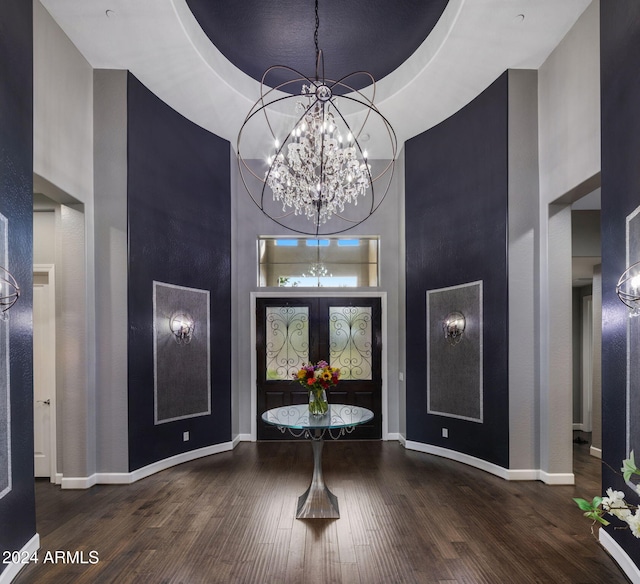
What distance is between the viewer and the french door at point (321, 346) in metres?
6.81

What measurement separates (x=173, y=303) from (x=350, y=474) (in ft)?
9.20

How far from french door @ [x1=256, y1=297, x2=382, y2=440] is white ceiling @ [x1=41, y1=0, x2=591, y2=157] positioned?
8.84 feet

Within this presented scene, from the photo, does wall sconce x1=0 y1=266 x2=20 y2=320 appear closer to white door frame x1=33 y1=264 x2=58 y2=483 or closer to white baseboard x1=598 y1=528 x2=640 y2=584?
white door frame x1=33 y1=264 x2=58 y2=483

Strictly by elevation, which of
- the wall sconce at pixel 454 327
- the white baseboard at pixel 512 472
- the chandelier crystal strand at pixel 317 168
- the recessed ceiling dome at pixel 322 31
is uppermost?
the recessed ceiling dome at pixel 322 31

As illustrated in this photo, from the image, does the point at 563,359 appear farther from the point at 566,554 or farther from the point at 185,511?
the point at 185,511

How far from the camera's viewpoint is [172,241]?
5473mm

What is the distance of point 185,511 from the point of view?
160 inches

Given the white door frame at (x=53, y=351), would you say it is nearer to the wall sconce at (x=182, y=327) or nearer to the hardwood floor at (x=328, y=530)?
the hardwood floor at (x=328, y=530)

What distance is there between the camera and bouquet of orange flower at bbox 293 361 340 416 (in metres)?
4.06

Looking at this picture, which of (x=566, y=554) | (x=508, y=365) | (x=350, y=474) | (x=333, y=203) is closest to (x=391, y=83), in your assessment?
(x=333, y=203)

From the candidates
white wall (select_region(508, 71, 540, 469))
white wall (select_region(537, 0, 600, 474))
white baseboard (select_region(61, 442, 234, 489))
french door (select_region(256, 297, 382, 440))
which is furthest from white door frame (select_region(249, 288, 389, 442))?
white wall (select_region(537, 0, 600, 474))

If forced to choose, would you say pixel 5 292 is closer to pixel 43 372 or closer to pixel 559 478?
pixel 43 372

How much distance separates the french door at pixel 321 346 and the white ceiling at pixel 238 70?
2.70 m

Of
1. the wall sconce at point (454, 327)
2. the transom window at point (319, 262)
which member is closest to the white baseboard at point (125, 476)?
the transom window at point (319, 262)
